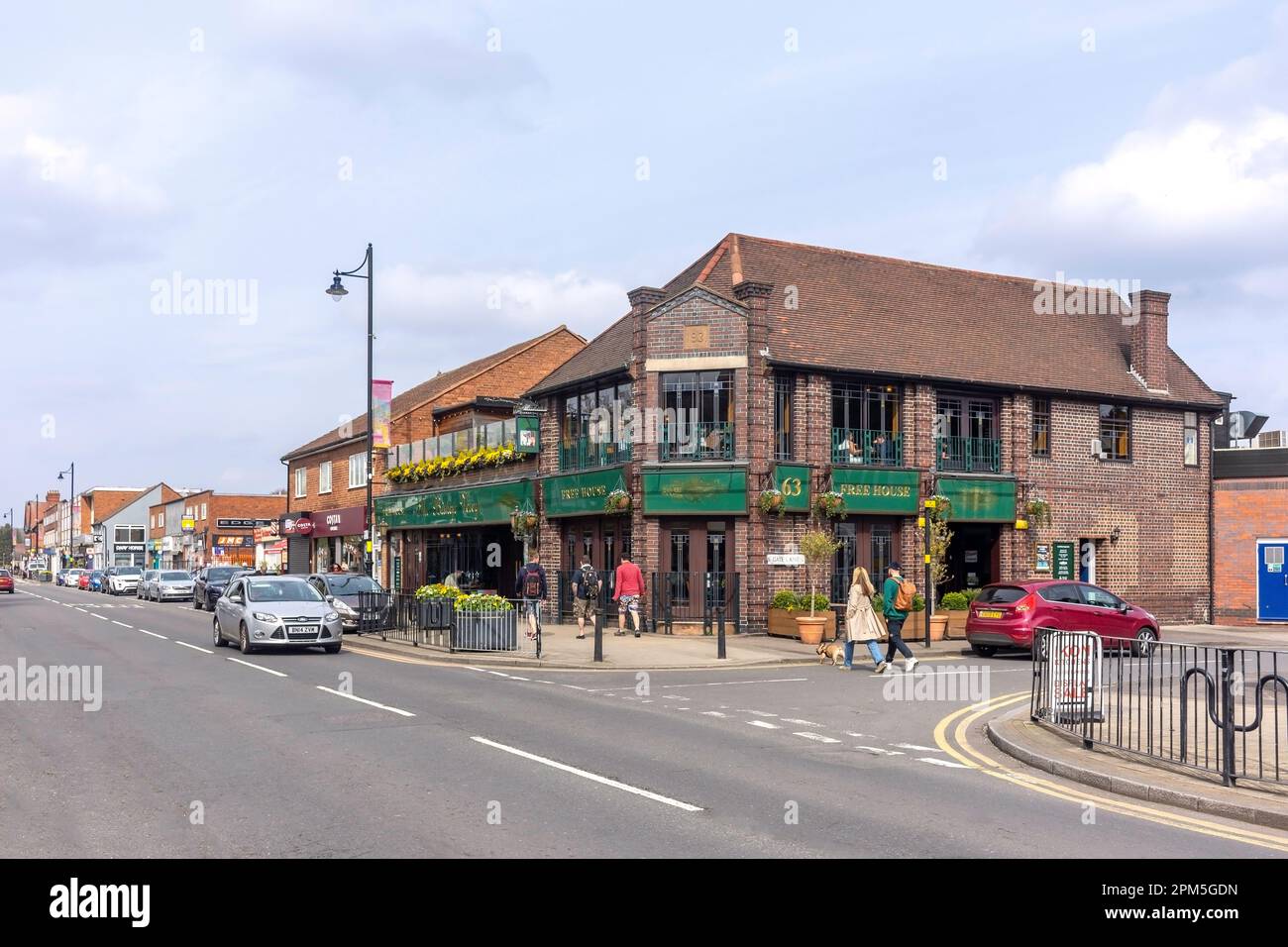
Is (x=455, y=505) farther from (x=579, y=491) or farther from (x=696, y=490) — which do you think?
(x=696, y=490)

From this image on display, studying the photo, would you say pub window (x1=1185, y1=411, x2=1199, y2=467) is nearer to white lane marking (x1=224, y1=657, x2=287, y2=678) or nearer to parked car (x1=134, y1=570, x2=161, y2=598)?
white lane marking (x1=224, y1=657, x2=287, y2=678)

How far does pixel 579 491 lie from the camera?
97.3 feet

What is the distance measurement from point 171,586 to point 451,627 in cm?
3219

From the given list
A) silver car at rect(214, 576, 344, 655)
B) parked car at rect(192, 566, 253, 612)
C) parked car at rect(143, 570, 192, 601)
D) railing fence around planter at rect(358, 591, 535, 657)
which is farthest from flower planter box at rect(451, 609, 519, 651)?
parked car at rect(143, 570, 192, 601)

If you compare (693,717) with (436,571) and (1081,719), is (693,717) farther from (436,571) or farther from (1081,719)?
(436,571)

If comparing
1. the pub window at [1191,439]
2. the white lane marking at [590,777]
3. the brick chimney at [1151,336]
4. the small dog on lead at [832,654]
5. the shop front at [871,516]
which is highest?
the brick chimney at [1151,336]

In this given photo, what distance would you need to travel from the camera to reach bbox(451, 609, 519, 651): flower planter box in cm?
2111

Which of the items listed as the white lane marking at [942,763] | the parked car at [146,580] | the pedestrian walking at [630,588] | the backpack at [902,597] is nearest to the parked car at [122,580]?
the parked car at [146,580]

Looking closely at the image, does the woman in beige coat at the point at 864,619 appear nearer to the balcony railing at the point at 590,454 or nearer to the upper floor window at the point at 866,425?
the upper floor window at the point at 866,425

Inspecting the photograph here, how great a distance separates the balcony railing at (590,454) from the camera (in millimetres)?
28359

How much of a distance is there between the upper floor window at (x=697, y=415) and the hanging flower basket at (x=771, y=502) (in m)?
1.37

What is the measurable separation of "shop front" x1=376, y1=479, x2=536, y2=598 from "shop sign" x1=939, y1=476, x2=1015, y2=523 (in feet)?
38.0

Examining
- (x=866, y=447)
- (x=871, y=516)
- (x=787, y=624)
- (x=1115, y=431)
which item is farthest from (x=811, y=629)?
(x=1115, y=431)
